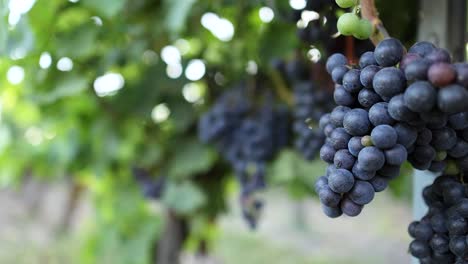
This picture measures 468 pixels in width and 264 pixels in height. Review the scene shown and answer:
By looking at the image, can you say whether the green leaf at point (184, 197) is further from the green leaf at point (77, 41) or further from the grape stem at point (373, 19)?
the grape stem at point (373, 19)

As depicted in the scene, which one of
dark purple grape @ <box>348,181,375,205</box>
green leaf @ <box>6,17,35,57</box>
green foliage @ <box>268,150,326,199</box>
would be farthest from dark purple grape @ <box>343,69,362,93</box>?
green foliage @ <box>268,150,326,199</box>

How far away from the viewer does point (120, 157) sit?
1898mm

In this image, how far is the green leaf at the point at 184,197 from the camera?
1.69m

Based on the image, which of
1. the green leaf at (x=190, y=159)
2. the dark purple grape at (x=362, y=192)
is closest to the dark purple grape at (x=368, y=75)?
the dark purple grape at (x=362, y=192)

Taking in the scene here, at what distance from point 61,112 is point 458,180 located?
1.32 metres

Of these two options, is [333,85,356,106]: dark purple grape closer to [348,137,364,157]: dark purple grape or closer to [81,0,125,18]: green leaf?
[348,137,364,157]: dark purple grape

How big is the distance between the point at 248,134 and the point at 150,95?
37 cm

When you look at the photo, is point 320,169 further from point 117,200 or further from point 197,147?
point 117,200

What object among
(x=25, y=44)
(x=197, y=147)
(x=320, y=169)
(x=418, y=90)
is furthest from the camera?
(x=197, y=147)

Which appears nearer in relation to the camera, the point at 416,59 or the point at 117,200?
the point at 416,59

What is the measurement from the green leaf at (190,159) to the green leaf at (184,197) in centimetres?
5

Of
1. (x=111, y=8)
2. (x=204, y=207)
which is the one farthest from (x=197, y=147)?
(x=111, y=8)

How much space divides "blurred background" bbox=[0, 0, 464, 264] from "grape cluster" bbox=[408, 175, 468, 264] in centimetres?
39

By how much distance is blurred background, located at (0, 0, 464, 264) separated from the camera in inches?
47.1
